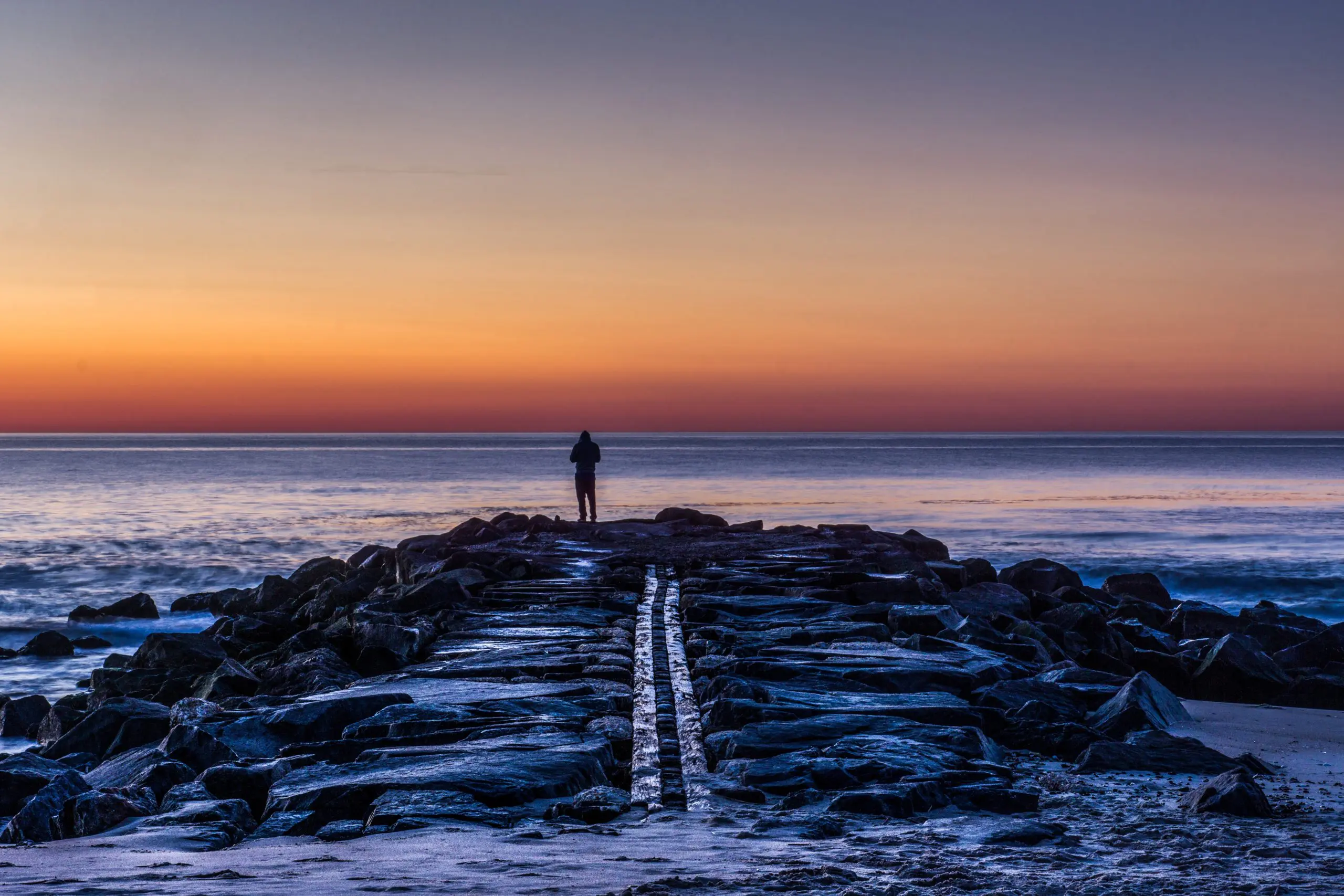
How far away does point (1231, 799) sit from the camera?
4660 millimetres

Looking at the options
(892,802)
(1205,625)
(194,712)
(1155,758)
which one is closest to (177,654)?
(194,712)

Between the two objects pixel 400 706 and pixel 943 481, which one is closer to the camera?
pixel 400 706

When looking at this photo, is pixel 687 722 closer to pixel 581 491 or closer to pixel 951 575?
pixel 951 575

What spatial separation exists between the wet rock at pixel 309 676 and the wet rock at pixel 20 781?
5.93 feet

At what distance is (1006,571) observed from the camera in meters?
16.3

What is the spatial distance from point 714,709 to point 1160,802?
220 cm

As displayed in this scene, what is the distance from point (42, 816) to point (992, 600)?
32.8 ft

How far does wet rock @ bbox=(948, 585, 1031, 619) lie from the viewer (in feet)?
39.0

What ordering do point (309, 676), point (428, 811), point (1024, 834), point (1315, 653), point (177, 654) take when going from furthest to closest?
point (1315, 653) → point (177, 654) → point (309, 676) → point (428, 811) → point (1024, 834)

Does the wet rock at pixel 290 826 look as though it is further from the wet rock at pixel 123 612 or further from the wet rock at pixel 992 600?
the wet rock at pixel 123 612

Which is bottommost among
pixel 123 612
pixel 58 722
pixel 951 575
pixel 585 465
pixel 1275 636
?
pixel 123 612

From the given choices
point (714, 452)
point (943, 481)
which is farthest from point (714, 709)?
point (714, 452)

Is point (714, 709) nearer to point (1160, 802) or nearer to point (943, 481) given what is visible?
point (1160, 802)

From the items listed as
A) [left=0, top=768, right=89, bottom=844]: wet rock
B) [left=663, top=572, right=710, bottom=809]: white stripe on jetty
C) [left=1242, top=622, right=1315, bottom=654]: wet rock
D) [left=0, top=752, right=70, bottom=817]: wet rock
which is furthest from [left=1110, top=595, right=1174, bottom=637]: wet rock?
[left=0, top=768, right=89, bottom=844]: wet rock
